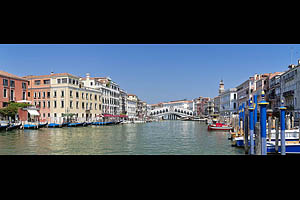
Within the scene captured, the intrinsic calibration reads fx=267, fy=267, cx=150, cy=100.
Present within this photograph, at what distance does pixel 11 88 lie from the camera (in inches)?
724

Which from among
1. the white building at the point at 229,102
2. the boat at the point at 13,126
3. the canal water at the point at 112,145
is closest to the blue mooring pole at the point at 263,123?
the canal water at the point at 112,145

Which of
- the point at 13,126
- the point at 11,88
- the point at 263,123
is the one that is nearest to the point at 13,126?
the point at 13,126

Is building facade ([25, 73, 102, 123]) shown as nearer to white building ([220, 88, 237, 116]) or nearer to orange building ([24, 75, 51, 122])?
orange building ([24, 75, 51, 122])

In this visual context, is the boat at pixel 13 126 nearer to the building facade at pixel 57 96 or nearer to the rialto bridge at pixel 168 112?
the building facade at pixel 57 96

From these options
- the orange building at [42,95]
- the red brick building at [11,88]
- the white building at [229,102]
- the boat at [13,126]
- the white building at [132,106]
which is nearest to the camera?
the boat at [13,126]

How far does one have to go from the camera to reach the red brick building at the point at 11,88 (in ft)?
57.3

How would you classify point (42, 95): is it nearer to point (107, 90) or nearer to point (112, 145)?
point (107, 90)

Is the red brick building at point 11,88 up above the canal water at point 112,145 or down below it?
above

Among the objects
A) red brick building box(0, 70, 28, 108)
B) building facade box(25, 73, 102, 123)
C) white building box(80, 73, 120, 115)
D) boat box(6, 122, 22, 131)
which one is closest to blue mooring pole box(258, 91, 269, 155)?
boat box(6, 122, 22, 131)

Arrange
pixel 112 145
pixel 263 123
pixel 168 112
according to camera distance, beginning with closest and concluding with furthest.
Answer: pixel 263 123, pixel 112 145, pixel 168 112
